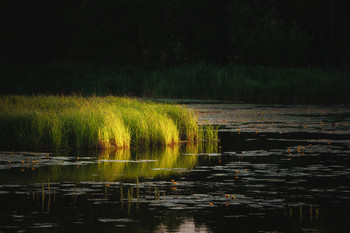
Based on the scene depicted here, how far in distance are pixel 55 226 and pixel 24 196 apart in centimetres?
203

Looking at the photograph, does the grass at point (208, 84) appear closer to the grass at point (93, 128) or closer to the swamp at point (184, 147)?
the swamp at point (184, 147)

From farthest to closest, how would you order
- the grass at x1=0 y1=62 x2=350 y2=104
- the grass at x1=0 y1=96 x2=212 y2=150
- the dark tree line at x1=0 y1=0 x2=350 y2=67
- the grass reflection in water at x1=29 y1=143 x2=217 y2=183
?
the dark tree line at x1=0 y1=0 x2=350 y2=67
the grass at x1=0 y1=62 x2=350 y2=104
the grass at x1=0 y1=96 x2=212 y2=150
the grass reflection in water at x1=29 y1=143 x2=217 y2=183

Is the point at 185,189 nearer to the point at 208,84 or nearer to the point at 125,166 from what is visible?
the point at 125,166

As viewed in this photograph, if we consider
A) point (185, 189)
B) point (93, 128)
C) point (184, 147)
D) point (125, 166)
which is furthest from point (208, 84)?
point (185, 189)

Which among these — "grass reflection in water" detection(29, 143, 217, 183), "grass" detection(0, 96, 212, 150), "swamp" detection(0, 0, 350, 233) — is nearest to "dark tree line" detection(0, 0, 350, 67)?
"swamp" detection(0, 0, 350, 233)

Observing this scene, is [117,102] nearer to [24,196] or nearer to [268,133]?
[268,133]

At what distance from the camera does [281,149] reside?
53.8ft

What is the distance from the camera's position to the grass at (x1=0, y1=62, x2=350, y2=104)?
111 feet

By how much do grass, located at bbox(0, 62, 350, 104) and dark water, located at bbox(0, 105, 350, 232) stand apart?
15550 millimetres

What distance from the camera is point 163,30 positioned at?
51469mm

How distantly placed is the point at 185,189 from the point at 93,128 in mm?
6175

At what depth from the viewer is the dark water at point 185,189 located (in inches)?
337

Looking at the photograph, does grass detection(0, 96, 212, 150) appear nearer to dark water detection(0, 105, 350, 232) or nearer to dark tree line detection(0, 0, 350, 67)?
dark water detection(0, 105, 350, 232)

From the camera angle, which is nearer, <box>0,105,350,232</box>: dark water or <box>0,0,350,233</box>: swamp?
<box>0,105,350,232</box>: dark water
